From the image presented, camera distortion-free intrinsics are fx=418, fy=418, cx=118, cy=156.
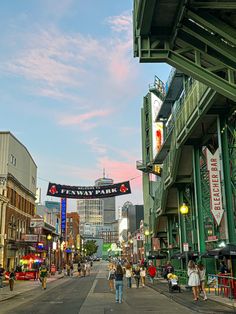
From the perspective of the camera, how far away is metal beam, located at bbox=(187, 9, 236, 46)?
12539 millimetres

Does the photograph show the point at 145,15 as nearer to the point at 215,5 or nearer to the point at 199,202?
the point at 215,5

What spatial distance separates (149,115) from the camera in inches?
2494

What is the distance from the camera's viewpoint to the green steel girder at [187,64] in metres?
13.2

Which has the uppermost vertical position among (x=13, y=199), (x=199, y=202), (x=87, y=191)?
(x=13, y=199)

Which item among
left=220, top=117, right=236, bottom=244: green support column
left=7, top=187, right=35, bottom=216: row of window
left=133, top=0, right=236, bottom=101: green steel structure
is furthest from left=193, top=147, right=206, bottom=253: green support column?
left=7, top=187, right=35, bottom=216: row of window

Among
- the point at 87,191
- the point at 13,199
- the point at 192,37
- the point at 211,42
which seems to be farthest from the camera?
the point at 13,199

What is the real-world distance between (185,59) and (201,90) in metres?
6.25

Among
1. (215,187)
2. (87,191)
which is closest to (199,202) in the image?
(215,187)

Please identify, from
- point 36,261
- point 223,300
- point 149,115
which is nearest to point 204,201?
point 223,300

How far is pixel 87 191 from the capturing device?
112 feet

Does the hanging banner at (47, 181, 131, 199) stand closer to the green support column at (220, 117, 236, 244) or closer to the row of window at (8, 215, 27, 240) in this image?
the row of window at (8, 215, 27, 240)

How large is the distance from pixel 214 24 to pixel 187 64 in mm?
1447

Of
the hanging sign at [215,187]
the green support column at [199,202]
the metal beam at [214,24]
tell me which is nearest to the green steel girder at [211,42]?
the metal beam at [214,24]

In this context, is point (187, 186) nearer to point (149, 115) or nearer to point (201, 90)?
point (201, 90)
